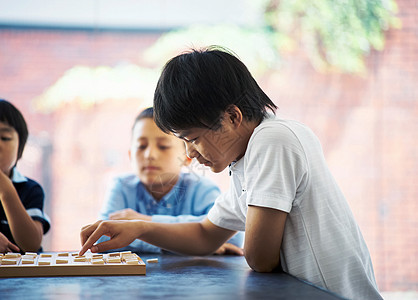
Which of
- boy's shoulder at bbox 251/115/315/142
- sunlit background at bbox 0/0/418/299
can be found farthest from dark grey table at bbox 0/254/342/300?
sunlit background at bbox 0/0/418/299

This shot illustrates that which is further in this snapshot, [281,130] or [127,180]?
[127,180]

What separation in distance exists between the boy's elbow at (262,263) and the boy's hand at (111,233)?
0.28 metres

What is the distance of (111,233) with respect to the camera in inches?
41.4

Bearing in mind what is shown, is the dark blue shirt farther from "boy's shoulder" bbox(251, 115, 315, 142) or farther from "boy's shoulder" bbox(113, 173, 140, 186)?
"boy's shoulder" bbox(251, 115, 315, 142)

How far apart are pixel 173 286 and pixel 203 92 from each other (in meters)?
0.36

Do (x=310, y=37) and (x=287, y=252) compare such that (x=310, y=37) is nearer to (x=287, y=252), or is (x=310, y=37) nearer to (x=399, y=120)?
(x=399, y=120)

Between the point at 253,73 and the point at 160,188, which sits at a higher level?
the point at 253,73

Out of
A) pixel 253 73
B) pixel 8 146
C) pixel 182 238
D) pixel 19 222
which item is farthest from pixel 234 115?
pixel 253 73

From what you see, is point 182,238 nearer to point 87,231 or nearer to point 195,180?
point 87,231

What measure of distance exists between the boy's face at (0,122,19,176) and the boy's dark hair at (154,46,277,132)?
2.53ft

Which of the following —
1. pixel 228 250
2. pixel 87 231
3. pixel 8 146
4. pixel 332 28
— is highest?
pixel 332 28

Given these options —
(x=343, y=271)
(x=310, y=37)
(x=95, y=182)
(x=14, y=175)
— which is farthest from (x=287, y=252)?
(x=310, y=37)

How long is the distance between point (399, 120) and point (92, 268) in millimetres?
3190

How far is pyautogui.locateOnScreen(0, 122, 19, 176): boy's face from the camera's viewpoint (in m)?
1.56
